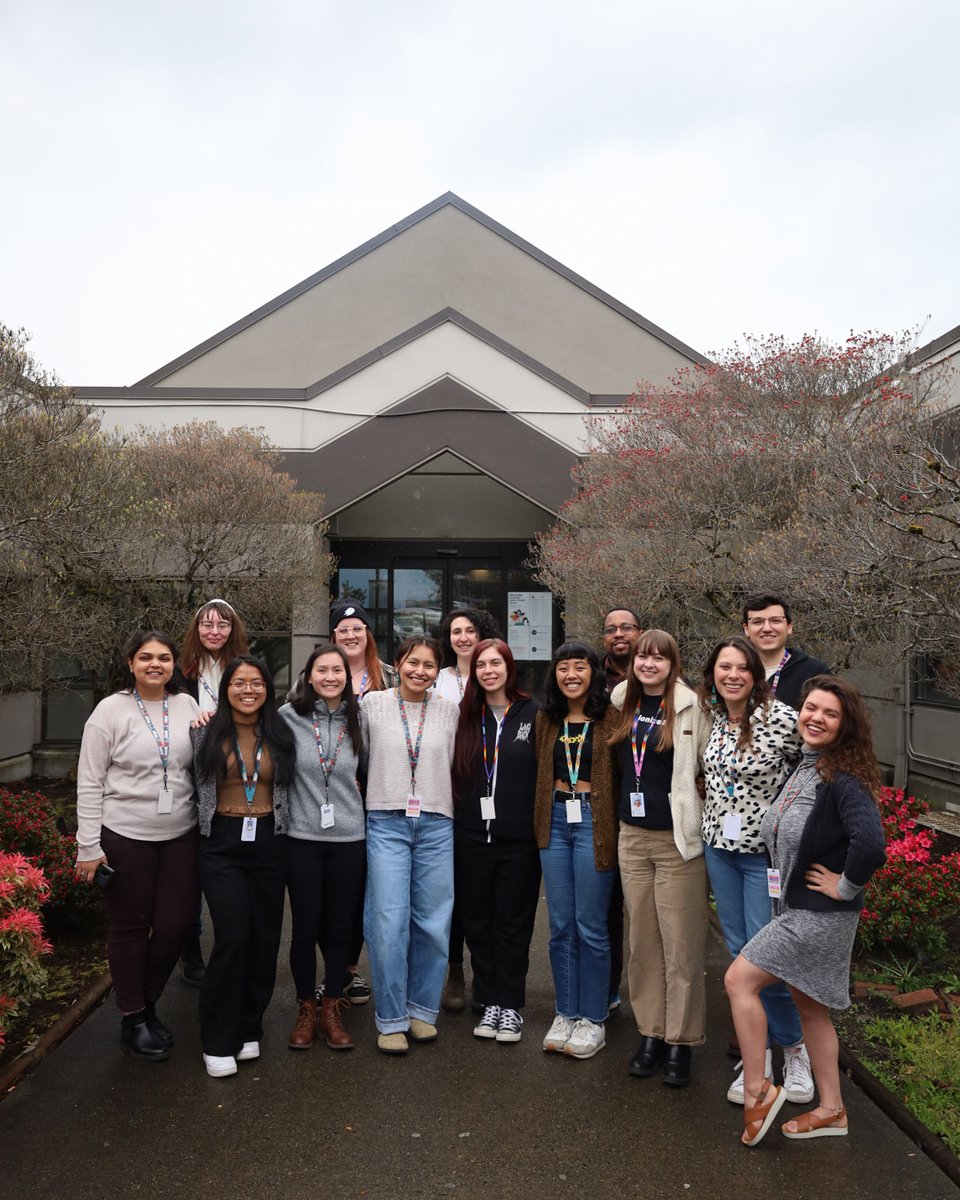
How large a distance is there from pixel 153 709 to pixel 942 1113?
13.0 feet

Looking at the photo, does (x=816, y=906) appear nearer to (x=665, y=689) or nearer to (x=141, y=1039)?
(x=665, y=689)

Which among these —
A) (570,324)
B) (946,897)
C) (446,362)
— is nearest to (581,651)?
(946,897)

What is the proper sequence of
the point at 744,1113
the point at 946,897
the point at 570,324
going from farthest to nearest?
the point at 570,324 → the point at 946,897 → the point at 744,1113

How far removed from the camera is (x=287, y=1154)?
141 inches

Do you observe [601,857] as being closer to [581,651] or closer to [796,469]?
[581,651]

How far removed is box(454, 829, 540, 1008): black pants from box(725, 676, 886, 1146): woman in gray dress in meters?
1.23

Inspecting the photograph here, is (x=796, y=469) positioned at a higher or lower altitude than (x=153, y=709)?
higher

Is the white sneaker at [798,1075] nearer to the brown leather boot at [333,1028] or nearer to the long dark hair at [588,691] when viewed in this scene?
the long dark hair at [588,691]

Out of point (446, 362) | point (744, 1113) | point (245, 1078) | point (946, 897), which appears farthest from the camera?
point (446, 362)

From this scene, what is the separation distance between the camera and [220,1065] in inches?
165

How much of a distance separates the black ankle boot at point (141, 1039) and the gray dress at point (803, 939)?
2.77m

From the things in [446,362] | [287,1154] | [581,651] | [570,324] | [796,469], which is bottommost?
[287,1154]

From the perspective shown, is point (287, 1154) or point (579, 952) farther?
point (579, 952)

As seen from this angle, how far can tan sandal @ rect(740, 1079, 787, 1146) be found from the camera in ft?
11.7
